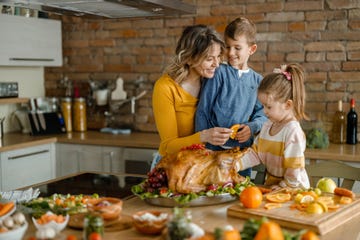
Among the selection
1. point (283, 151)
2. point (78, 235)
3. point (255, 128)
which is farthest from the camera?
point (255, 128)

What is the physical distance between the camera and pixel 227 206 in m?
2.18

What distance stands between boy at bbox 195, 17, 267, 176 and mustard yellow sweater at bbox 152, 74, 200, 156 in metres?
0.08

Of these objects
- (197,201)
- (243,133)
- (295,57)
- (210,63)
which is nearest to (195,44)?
(210,63)

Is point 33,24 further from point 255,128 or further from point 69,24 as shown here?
point 255,128

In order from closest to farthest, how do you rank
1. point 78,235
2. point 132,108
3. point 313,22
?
1. point 78,235
2. point 313,22
3. point 132,108

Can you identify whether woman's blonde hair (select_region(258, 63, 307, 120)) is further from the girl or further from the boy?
the boy

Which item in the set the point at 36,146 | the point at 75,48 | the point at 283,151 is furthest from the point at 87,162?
the point at 283,151

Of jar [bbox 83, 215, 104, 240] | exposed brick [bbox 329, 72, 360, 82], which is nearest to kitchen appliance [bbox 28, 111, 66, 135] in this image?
exposed brick [bbox 329, 72, 360, 82]

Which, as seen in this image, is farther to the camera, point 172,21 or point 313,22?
point 172,21

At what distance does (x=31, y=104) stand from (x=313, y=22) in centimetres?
257

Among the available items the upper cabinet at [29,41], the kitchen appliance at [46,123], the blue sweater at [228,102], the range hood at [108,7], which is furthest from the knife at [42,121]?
the blue sweater at [228,102]

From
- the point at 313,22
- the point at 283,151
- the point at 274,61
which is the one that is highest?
the point at 313,22

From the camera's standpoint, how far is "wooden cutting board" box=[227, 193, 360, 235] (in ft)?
5.99

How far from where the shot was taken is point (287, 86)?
7.75 ft
